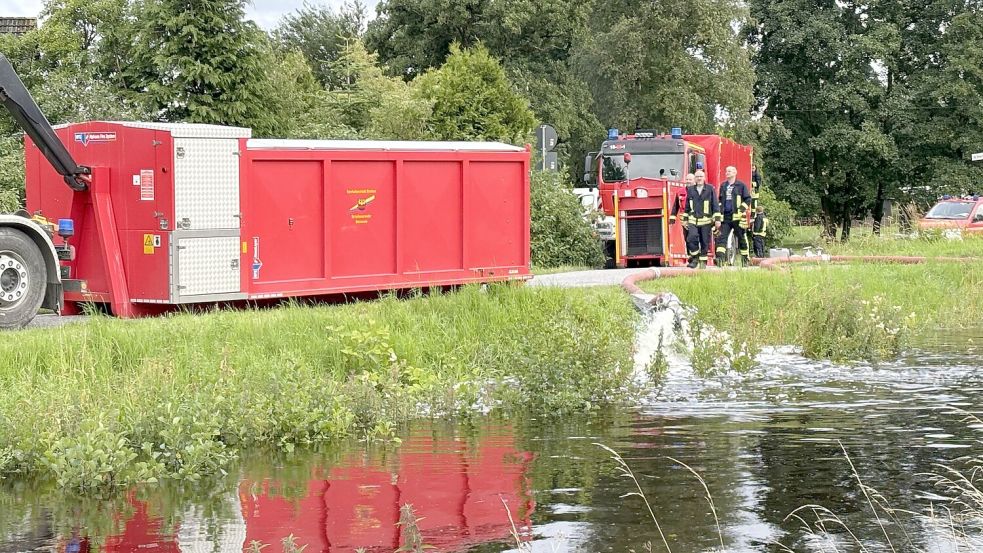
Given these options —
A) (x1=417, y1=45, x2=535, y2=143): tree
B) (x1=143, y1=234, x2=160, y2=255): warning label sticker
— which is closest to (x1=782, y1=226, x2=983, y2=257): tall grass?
(x1=417, y1=45, x2=535, y2=143): tree

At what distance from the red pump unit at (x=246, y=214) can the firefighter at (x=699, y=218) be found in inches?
193

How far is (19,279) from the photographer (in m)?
13.4

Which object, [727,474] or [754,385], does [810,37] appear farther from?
[727,474]

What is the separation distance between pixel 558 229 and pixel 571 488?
17.0 m

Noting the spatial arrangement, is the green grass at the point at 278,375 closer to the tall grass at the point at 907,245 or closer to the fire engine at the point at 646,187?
the fire engine at the point at 646,187

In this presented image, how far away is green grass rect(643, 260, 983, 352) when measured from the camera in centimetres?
1542

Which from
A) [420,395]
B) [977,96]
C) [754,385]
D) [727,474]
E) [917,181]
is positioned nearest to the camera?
[727,474]

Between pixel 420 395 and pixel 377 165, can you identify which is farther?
pixel 377 165

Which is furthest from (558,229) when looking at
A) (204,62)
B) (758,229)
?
(204,62)

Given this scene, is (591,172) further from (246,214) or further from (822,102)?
(822,102)

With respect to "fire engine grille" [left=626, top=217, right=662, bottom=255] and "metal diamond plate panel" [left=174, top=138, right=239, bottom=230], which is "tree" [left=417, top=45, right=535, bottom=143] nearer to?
"fire engine grille" [left=626, top=217, right=662, bottom=255]

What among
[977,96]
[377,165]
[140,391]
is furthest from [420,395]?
[977,96]

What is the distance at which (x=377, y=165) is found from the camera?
1625 centimetres

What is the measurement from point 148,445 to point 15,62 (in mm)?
34731
